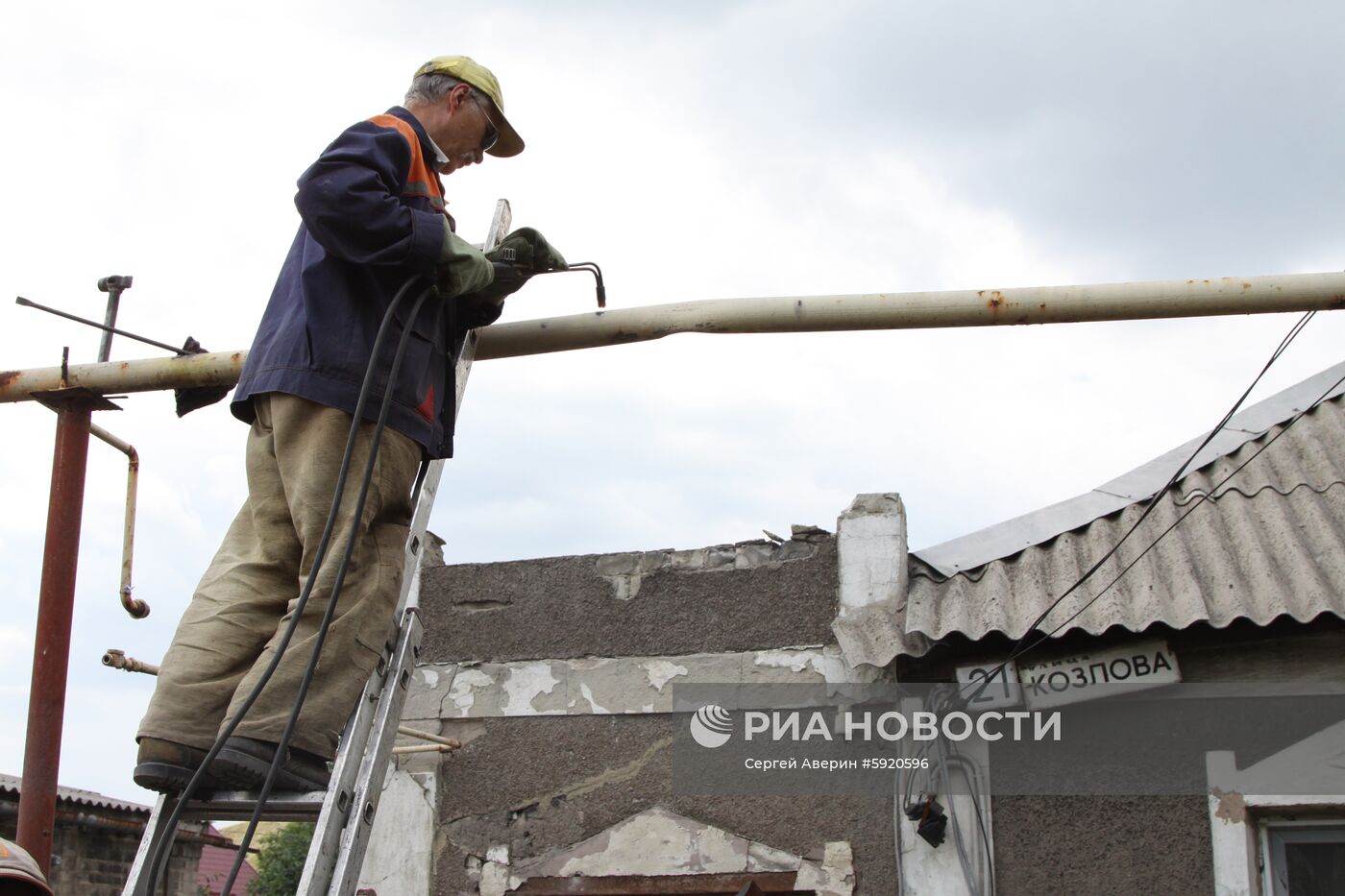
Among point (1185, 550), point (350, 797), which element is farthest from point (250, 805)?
point (1185, 550)

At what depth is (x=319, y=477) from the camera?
9.09 feet

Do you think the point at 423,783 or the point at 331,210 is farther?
the point at 423,783

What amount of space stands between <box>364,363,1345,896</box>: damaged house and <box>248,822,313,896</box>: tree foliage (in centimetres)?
530

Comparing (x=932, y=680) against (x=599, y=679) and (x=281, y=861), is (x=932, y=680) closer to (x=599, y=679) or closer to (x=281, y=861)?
(x=599, y=679)

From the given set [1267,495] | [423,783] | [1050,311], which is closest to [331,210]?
[1050,311]

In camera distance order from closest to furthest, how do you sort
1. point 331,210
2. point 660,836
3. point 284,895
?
point 331,210 → point 660,836 → point 284,895

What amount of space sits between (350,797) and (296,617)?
0.38m

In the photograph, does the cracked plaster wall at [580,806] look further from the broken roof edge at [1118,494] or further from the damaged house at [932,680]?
the broken roof edge at [1118,494]

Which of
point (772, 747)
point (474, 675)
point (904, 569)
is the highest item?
point (904, 569)

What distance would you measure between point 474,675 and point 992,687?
2488 millimetres

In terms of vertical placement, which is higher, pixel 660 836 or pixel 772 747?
pixel 772 747

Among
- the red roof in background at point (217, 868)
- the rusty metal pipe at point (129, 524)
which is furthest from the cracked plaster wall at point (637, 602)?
the red roof in background at point (217, 868)

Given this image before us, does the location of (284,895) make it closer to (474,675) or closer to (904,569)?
(474,675)

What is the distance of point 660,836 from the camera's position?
18.9ft
